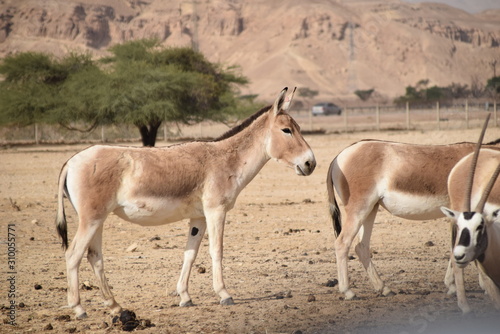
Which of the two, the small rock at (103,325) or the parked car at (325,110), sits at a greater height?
the small rock at (103,325)

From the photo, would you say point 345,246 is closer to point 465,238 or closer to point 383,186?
point 383,186

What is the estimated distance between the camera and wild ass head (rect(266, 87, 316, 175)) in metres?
8.43

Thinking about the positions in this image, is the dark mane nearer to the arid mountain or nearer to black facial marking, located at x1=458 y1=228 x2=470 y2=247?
black facial marking, located at x1=458 y1=228 x2=470 y2=247

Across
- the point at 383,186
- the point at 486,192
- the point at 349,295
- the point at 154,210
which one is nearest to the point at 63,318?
the point at 154,210

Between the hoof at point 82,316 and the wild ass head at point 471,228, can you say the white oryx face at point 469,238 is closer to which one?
the wild ass head at point 471,228

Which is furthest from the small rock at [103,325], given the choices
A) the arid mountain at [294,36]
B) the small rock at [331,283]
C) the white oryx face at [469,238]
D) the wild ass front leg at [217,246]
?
the arid mountain at [294,36]

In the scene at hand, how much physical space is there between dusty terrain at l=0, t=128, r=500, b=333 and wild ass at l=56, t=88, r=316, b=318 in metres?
0.54

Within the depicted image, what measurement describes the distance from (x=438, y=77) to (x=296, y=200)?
121 meters

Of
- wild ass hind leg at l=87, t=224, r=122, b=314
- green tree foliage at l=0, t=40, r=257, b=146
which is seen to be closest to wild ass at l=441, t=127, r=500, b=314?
wild ass hind leg at l=87, t=224, r=122, b=314

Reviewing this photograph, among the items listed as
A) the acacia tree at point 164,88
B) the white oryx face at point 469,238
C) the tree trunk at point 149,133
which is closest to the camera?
the white oryx face at point 469,238

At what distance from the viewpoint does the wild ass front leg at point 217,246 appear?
26.0 feet

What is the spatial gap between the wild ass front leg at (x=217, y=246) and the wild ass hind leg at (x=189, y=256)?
0.98 feet

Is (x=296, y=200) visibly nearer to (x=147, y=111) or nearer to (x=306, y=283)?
(x=306, y=283)

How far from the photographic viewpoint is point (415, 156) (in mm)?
8633
